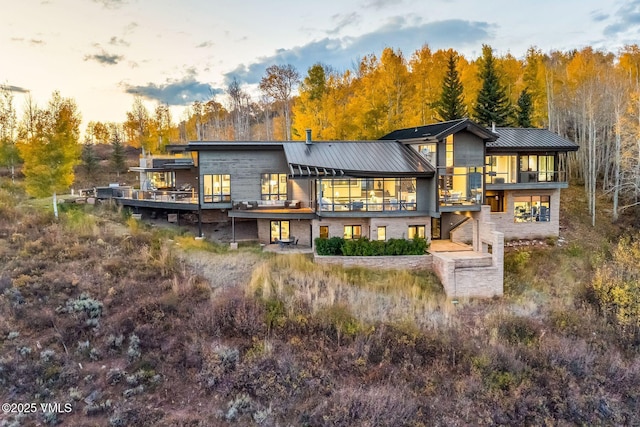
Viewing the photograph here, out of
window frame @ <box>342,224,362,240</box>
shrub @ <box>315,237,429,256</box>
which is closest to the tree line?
window frame @ <box>342,224,362,240</box>

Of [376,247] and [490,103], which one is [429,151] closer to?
[376,247]

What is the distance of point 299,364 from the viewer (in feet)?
41.9

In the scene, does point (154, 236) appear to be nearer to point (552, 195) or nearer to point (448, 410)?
point (448, 410)

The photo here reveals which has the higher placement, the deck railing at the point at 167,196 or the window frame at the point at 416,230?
the deck railing at the point at 167,196

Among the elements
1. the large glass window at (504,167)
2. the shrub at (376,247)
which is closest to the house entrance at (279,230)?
the shrub at (376,247)

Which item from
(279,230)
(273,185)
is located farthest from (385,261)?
(273,185)

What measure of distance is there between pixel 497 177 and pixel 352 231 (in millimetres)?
9248

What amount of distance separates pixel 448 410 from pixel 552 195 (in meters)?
15.8

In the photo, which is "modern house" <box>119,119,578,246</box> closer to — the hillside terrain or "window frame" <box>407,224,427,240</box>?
"window frame" <box>407,224,427,240</box>

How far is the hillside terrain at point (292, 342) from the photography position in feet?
37.9

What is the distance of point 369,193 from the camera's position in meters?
20.3

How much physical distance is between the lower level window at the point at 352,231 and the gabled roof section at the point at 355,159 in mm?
2710

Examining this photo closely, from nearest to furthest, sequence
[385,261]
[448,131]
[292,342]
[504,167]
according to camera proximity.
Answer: [292,342] → [385,261] → [448,131] → [504,167]

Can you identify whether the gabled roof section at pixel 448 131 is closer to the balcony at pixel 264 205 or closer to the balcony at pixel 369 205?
the balcony at pixel 369 205
